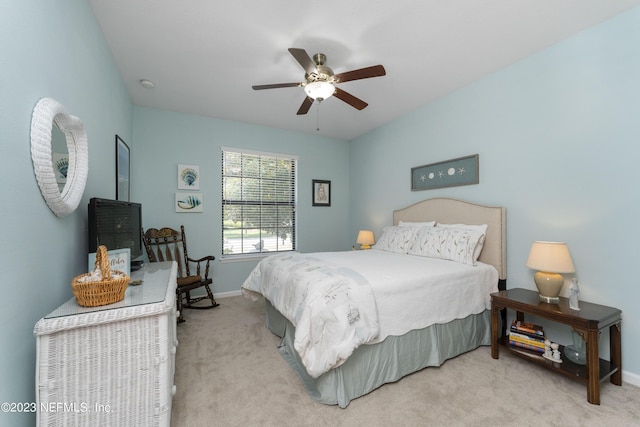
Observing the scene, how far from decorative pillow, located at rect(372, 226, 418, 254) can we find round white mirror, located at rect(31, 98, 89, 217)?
294 centimetres

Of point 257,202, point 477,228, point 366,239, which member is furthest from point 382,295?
point 257,202

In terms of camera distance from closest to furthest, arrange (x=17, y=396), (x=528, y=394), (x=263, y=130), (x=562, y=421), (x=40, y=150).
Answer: (x=17, y=396) < (x=40, y=150) < (x=562, y=421) < (x=528, y=394) < (x=263, y=130)

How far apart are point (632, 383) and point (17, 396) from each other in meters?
3.50

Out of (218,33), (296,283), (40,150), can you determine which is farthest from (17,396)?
(218,33)

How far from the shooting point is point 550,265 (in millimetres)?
1997

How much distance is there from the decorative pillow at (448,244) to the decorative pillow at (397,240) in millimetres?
88

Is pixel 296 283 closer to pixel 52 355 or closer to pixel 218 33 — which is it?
pixel 52 355

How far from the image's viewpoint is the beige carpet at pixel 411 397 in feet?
5.09

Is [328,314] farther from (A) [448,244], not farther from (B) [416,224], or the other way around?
(B) [416,224]

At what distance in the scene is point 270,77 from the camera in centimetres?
276

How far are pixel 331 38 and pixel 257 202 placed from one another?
2735mm

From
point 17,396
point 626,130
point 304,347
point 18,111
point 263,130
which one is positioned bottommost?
point 304,347

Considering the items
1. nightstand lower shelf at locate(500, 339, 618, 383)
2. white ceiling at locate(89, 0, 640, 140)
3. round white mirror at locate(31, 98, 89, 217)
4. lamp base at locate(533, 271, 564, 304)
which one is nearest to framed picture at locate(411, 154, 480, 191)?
white ceiling at locate(89, 0, 640, 140)

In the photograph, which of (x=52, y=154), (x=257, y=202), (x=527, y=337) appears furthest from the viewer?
(x=257, y=202)
